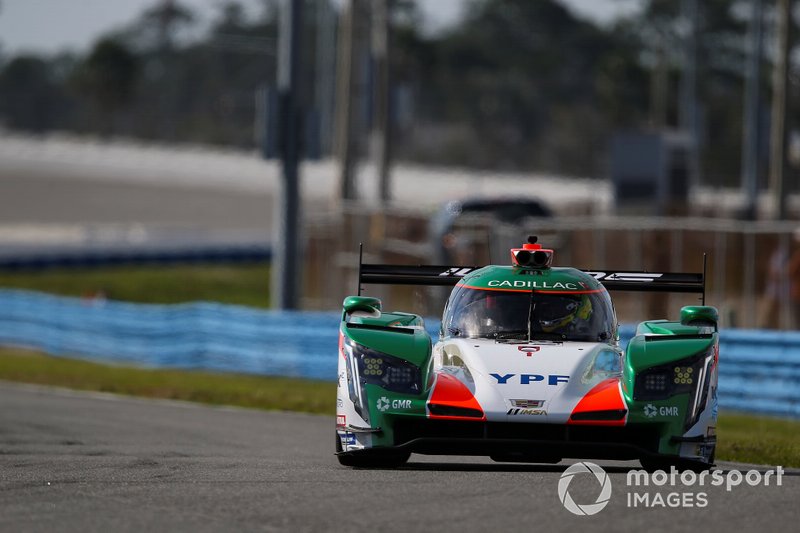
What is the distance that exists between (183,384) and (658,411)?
1439 centimetres

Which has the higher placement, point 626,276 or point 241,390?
point 626,276

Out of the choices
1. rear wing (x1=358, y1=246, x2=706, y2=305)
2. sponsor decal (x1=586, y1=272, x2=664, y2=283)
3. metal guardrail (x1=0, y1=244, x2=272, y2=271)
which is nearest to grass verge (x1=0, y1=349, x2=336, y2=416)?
rear wing (x1=358, y1=246, x2=706, y2=305)

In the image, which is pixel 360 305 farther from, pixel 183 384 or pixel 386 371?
pixel 183 384

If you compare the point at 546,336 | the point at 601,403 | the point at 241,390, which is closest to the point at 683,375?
the point at 601,403

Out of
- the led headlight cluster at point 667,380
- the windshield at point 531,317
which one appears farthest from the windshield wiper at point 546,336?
the led headlight cluster at point 667,380

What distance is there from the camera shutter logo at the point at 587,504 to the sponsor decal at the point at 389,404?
109cm

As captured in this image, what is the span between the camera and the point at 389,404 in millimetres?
10633

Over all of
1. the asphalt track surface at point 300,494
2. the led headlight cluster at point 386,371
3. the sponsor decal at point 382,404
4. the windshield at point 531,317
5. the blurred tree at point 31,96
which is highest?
the blurred tree at point 31,96

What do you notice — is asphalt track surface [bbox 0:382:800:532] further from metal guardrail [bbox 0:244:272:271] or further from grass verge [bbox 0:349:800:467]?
metal guardrail [bbox 0:244:272:271]

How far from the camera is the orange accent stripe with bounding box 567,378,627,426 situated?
10.3 meters

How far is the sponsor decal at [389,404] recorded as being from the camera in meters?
10.6

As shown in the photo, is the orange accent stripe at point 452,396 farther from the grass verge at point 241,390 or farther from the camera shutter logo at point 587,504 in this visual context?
the grass verge at point 241,390

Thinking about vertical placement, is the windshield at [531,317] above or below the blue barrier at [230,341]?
above

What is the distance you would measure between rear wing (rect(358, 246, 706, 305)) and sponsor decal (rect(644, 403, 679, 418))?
1.79 metres
